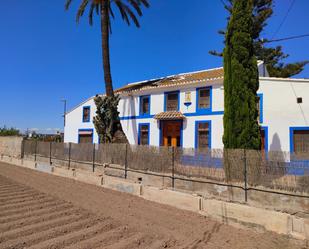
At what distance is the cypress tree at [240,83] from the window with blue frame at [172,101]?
23.9 ft

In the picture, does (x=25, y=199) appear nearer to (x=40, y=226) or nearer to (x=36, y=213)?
(x=36, y=213)

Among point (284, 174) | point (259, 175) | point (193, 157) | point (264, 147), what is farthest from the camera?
point (264, 147)

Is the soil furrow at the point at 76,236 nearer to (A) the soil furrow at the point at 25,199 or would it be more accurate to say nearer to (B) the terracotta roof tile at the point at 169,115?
(A) the soil furrow at the point at 25,199

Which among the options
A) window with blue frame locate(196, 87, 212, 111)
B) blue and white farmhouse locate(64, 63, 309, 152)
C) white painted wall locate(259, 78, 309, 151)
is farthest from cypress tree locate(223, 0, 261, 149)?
window with blue frame locate(196, 87, 212, 111)

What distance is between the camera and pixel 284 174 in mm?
7395

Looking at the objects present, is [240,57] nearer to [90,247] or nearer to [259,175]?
[259,175]

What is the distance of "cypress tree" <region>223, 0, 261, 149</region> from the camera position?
11078 millimetres

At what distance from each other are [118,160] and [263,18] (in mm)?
22200

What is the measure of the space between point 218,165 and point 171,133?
10655mm

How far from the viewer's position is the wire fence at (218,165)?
23.8 feet

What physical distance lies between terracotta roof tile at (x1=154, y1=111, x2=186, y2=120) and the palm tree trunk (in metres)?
3.80

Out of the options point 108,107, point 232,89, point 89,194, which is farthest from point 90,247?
point 108,107

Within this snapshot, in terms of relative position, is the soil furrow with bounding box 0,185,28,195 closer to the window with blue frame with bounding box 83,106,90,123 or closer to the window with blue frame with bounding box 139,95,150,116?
the window with blue frame with bounding box 139,95,150,116

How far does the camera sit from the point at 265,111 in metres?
14.9
